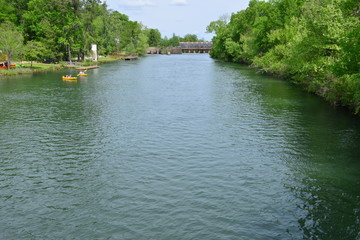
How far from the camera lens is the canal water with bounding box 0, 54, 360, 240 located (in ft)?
62.7

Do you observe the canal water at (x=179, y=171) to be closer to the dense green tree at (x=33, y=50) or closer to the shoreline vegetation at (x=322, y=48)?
the shoreline vegetation at (x=322, y=48)

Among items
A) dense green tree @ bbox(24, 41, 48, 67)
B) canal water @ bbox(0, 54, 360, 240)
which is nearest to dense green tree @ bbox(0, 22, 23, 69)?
dense green tree @ bbox(24, 41, 48, 67)

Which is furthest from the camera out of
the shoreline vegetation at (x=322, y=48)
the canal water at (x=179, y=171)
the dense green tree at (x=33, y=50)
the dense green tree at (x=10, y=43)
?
the dense green tree at (x=33, y=50)

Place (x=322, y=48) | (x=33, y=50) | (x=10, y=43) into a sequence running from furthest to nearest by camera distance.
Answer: (x=33, y=50) → (x=10, y=43) → (x=322, y=48)

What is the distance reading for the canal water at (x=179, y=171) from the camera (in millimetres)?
19109

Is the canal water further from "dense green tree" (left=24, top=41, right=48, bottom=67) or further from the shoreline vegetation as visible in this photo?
"dense green tree" (left=24, top=41, right=48, bottom=67)

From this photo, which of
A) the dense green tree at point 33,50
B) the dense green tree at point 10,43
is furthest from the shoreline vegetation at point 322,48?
the dense green tree at point 10,43

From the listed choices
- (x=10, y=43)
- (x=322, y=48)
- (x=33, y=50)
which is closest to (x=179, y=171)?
(x=322, y=48)

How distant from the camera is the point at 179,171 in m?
26.4

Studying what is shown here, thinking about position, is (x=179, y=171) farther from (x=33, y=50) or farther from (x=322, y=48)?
(x=33, y=50)

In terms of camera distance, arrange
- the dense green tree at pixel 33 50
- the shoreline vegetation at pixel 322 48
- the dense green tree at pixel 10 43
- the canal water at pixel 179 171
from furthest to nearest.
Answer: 1. the dense green tree at pixel 33 50
2. the dense green tree at pixel 10 43
3. the shoreline vegetation at pixel 322 48
4. the canal water at pixel 179 171

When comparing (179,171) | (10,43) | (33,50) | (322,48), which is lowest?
(179,171)

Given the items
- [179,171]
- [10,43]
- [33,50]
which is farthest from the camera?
[33,50]

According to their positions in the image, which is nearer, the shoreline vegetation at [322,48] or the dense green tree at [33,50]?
the shoreline vegetation at [322,48]
